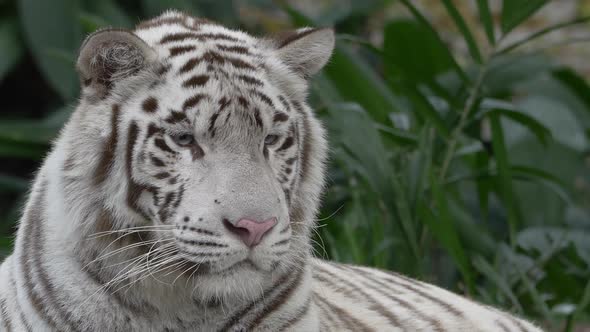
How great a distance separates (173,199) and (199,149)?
0.40ft

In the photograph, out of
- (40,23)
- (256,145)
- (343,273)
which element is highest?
(40,23)

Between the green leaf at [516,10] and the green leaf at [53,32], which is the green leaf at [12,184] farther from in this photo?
the green leaf at [516,10]

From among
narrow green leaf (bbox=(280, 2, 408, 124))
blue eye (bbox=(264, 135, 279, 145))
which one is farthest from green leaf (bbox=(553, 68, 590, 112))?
blue eye (bbox=(264, 135, 279, 145))

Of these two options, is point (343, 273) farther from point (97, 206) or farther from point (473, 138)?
point (473, 138)

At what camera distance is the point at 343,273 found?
2.94 metres

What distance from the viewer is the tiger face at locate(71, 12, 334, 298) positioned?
6.84 ft

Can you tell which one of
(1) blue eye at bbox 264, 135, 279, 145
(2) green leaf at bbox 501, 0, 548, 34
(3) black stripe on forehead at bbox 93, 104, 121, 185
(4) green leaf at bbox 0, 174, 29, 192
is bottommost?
(4) green leaf at bbox 0, 174, 29, 192

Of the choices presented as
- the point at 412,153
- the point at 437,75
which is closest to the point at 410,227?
the point at 412,153

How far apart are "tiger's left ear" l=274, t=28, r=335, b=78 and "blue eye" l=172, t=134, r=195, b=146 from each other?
411mm

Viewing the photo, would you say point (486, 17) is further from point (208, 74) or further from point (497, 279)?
point (208, 74)

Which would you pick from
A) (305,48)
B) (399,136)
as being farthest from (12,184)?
(305,48)

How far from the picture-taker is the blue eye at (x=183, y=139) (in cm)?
215

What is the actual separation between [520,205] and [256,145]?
2880 millimetres

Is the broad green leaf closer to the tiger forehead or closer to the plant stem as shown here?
the plant stem
